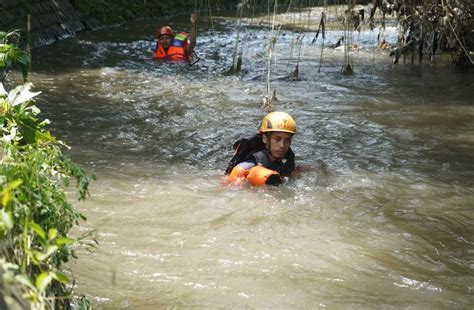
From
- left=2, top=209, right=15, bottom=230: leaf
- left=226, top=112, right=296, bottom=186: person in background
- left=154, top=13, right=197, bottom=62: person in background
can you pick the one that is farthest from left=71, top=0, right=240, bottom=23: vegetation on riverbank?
left=2, top=209, right=15, bottom=230: leaf

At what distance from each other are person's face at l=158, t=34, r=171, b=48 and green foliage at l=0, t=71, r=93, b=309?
10.7 meters

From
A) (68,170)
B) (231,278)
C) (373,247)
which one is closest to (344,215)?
(373,247)

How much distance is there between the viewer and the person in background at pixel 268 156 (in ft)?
23.1

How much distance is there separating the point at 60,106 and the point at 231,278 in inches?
237

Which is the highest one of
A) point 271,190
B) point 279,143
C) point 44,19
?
point 44,19

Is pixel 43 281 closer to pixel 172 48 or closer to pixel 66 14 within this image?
pixel 172 48

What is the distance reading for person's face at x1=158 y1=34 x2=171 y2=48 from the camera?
46.9 ft

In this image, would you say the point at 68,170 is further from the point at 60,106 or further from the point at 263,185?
the point at 60,106

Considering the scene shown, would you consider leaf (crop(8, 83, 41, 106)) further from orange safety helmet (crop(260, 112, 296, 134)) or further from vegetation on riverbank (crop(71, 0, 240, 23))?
vegetation on riverbank (crop(71, 0, 240, 23))

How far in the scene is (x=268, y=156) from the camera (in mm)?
7363

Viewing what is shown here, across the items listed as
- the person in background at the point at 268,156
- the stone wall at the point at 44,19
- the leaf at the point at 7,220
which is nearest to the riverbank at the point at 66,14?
the stone wall at the point at 44,19

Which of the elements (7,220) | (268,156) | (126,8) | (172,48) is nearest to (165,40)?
(172,48)

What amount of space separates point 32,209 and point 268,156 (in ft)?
15.7

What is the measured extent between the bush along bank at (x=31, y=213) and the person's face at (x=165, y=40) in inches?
410
